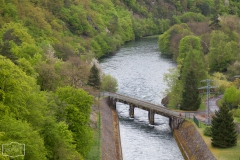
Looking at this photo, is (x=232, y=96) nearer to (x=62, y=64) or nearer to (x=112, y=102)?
(x=112, y=102)

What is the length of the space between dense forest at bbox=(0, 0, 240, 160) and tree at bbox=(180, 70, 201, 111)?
3935mm

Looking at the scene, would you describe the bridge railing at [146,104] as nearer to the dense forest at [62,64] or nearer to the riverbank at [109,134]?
the riverbank at [109,134]

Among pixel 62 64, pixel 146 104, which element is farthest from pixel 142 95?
pixel 62 64

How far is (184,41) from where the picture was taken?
13550 centimetres

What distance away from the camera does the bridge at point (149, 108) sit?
8656 cm

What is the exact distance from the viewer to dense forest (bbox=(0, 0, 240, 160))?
173 feet

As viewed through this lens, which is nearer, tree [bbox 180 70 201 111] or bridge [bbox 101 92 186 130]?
bridge [bbox 101 92 186 130]

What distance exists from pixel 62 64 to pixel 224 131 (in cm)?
3382

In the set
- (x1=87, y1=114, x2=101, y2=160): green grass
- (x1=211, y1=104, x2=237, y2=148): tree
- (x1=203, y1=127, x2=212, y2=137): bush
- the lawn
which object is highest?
(x1=211, y1=104, x2=237, y2=148): tree

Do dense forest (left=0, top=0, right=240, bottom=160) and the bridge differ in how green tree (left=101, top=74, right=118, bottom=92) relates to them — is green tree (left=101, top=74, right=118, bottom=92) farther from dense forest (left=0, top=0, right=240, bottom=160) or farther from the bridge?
the bridge

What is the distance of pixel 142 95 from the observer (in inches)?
4203

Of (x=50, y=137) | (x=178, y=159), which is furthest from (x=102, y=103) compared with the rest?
(x=50, y=137)

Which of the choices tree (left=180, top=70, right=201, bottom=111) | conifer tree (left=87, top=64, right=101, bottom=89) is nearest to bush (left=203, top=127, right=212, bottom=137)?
tree (left=180, top=70, right=201, bottom=111)

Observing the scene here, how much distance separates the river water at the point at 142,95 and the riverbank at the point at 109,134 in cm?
109
